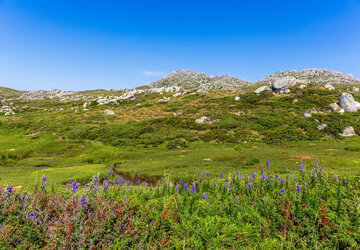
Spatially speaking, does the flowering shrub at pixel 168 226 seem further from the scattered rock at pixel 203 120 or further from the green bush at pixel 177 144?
the scattered rock at pixel 203 120

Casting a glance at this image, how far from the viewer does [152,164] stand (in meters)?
19.9

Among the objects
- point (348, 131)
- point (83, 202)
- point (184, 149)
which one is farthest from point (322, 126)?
point (83, 202)

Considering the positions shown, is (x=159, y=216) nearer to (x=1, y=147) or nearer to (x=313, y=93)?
(x=1, y=147)

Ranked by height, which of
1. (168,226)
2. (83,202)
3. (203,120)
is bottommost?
(203,120)

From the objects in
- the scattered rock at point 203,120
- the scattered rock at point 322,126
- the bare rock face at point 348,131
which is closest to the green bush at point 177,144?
the scattered rock at point 203,120

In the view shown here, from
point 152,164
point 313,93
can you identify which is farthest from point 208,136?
point 313,93

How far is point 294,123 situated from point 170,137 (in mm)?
24883

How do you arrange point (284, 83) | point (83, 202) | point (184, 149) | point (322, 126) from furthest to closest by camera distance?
1. point (284, 83)
2. point (322, 126)
3. point (184, 149)
4. point (83, 202)

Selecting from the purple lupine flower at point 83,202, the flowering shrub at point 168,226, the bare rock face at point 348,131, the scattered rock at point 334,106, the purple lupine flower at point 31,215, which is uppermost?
the scattered rock at point 334,106

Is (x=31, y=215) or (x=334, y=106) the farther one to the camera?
(x=334, y=106)

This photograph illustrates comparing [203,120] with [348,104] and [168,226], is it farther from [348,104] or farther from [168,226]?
[168,226]

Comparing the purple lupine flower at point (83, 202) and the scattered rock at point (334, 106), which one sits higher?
the scattered rock at point (334, 106)

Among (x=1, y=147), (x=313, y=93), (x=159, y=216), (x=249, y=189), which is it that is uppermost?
(x=313, y=93)

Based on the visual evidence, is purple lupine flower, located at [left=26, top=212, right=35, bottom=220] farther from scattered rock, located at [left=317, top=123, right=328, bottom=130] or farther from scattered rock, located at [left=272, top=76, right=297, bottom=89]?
scattered rock, located at [left=272, top=76, right=297, bottom=89]
